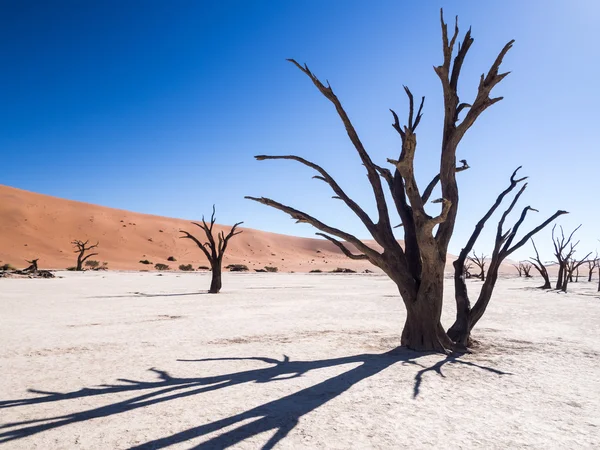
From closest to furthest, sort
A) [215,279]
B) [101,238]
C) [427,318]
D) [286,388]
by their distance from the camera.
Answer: [286,388], [427,318], [215,279], [101,238]

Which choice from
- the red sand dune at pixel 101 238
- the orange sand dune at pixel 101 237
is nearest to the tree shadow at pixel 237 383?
the red sand dune at pixel 101 238

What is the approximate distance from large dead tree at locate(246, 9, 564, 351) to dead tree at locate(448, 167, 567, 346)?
38cm

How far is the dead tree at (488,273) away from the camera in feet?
19.9

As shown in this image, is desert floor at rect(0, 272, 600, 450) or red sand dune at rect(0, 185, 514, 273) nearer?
desert floor at rect(0, 272, 600, 450)

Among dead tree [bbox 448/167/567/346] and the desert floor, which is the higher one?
dead tree [bbox 448/167/567/346]

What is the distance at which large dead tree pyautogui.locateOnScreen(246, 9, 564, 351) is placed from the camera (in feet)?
17.3

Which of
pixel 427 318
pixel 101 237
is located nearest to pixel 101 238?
pixel 101 237

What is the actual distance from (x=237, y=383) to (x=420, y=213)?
2.94 meters

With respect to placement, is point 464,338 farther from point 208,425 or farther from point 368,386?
point 208,425

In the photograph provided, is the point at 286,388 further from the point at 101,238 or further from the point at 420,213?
the point at 101,238

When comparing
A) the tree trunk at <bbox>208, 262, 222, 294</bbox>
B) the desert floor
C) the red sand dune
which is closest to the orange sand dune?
the red sand dune

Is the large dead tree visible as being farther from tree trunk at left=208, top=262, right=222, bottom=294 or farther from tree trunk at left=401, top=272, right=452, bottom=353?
tree trunk at left=208, top=262, right=222, bottom=294

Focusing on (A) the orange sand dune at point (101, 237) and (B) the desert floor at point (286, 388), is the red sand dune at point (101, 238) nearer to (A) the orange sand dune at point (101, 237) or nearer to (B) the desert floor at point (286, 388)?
(A) the orange sand dune at point (101, 237)

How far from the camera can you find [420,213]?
499cm
